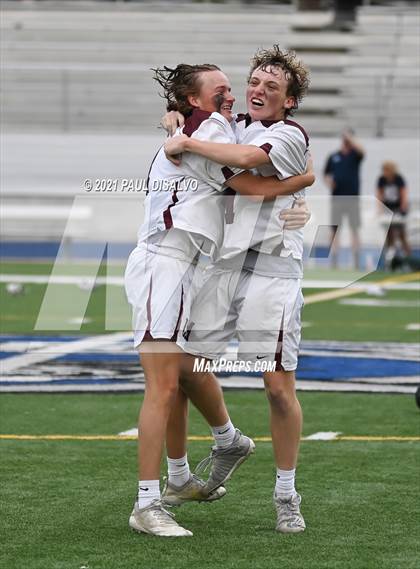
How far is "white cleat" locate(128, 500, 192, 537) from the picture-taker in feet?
15.4

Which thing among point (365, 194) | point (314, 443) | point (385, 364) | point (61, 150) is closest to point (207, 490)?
point (314, 443)

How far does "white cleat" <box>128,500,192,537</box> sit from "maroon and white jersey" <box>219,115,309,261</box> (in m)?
0.97

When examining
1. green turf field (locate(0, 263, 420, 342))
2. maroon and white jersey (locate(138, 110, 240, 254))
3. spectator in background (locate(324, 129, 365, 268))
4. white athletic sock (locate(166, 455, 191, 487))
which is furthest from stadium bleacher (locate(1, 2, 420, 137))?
maroon and white jersey (locate(138, 110, 240, 254))

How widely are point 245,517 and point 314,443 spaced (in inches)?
63.3

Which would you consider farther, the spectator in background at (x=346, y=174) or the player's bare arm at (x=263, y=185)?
the spectator in background at (x=346, y=174)

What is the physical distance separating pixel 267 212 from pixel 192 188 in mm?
309

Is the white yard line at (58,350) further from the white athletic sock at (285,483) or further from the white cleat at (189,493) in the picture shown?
the white athletic sock at (285,483)

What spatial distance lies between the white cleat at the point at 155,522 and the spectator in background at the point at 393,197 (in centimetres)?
1466

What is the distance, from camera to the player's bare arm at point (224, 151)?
464 cm

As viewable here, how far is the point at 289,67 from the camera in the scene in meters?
4.86

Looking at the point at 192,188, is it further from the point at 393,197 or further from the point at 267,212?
the point at 393,197

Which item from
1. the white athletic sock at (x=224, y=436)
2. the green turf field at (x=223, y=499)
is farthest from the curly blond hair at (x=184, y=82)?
the green turf field at (x=223, y=499)

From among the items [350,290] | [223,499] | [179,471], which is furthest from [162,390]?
[350,290]

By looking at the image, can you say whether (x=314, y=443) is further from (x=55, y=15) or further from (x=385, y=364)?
(x=55, y=15)
